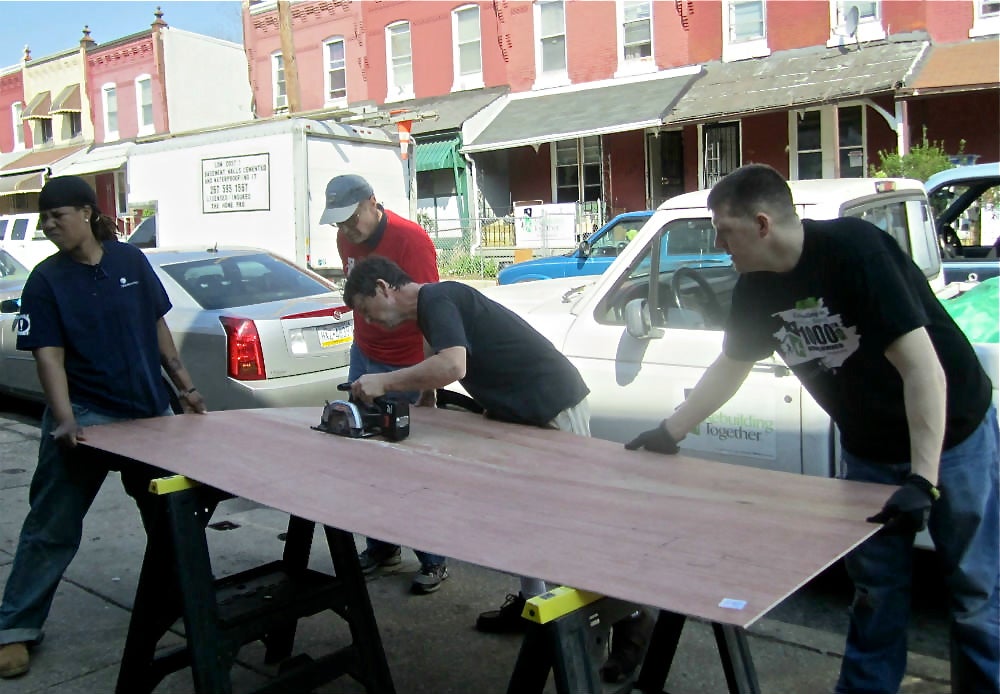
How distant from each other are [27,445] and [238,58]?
99.1 feet

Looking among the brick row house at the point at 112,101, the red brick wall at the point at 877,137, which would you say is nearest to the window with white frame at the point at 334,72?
the brick row house at the point at 112,101

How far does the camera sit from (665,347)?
453 centimetres

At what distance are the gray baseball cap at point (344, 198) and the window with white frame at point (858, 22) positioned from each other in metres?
15.5

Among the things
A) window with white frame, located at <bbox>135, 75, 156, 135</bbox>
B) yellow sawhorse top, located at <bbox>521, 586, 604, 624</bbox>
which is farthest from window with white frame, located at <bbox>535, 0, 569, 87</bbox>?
yellow sawhorse top, located at <bbox>521, 586, 604, 624</bbox>

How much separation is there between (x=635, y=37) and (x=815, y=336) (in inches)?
758

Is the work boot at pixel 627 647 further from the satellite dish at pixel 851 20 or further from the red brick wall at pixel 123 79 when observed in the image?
the red brick wall at pixel 123 79

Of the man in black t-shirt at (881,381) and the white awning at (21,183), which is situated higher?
the white awning at (21,183)

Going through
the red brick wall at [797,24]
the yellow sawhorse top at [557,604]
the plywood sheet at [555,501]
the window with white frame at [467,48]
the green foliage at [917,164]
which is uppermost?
the window with white frame at [467,48]

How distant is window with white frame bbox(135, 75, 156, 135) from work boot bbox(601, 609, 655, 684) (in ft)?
105

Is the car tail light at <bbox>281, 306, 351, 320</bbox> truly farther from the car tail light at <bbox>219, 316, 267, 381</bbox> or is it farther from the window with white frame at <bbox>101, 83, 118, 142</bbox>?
the window with white frame at <bbox>101, 83, 118, 142</bbox>

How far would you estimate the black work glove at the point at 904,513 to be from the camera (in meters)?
2.30

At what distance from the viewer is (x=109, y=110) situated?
33094mm

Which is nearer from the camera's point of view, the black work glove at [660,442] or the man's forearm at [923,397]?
the man's forearm at [923,397]

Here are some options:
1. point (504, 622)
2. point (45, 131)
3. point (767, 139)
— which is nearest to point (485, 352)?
point (504, 622)
